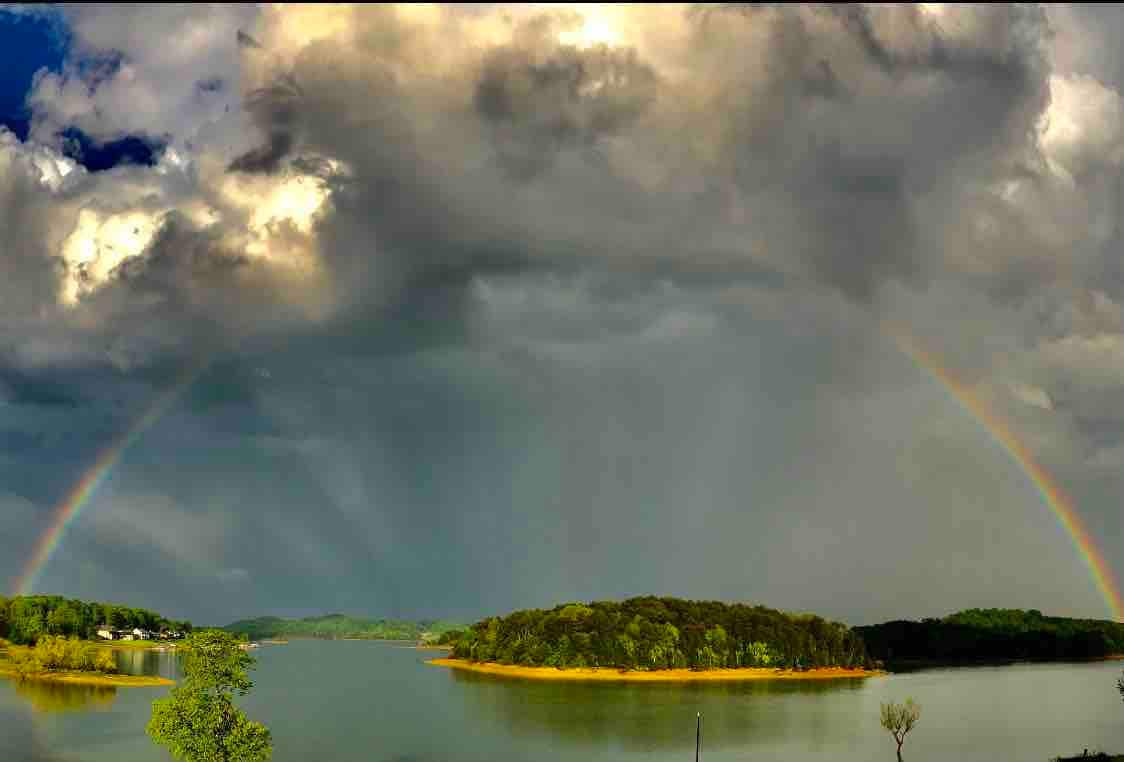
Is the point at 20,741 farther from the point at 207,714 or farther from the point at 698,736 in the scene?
the point at 698,736

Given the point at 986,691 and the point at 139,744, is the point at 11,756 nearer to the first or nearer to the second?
the point at 139,744

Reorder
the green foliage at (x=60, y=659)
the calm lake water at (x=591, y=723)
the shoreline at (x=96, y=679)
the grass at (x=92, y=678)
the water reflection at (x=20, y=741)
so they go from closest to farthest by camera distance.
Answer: the water reflection at (x=20, y=741) → the calm lake water at (x=591, y=723) → the shoreline at (x=96, y=679) → the grass at (x=92, y=678) → the green foliage at (x=60, y=659)

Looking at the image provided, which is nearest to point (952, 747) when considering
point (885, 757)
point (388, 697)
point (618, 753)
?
point (885, 757)

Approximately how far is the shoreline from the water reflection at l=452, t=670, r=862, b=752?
50025mm

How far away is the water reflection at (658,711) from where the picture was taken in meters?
99.1

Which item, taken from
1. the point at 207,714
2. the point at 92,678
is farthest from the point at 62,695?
the point at 207,714

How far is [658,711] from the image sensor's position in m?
124

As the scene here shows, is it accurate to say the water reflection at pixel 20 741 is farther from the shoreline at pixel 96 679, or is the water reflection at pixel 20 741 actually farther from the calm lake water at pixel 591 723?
the shoreline at pixel 96 679

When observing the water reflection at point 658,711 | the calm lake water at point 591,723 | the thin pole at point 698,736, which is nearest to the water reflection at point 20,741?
the calm lake water at point 591,723

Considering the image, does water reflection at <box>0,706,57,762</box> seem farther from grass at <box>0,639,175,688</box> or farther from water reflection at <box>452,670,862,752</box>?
grass at <box>0,639,175,688</box>

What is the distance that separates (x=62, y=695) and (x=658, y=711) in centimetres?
7805

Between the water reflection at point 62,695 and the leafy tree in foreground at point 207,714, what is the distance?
6858cm

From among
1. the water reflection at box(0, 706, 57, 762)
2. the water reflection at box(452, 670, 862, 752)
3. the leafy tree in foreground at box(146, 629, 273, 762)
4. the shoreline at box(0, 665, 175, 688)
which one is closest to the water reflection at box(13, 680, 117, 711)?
the shoreline at box(0, 665, 175, 688)

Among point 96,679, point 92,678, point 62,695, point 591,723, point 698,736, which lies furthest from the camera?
point 92,678
